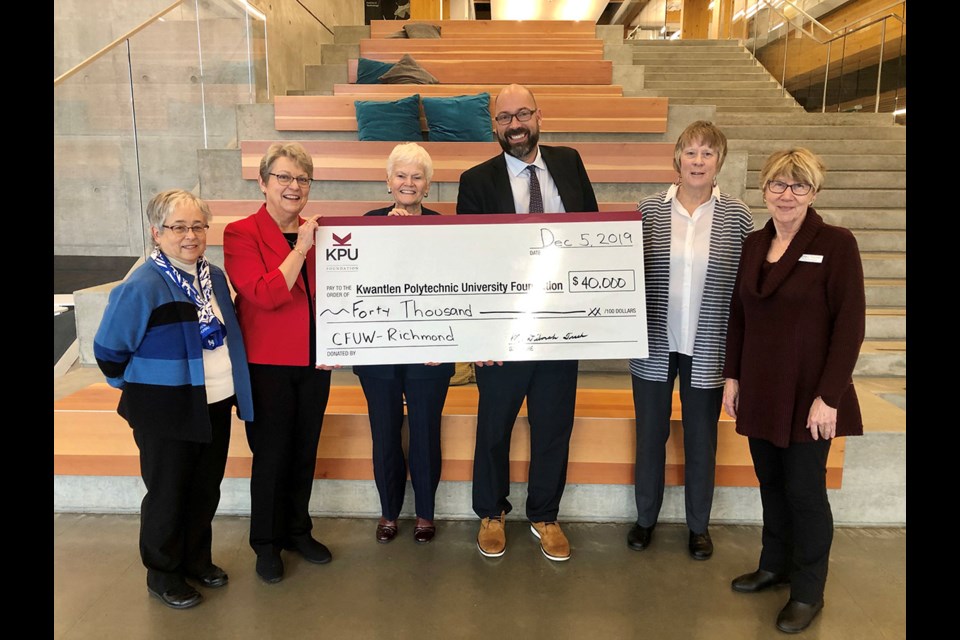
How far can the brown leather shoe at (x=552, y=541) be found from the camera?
6.79 feet

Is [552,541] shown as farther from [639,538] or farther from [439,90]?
[439,90]

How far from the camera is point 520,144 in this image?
1889mm

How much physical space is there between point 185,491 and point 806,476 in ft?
5.83

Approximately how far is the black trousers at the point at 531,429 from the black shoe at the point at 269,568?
68 cm

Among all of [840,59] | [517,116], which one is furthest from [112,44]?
[840,59]

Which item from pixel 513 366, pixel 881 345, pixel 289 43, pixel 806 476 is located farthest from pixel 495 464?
pixel 289 43

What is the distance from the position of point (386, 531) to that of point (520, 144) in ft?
4.64

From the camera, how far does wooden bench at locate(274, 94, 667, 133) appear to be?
4.07 metres

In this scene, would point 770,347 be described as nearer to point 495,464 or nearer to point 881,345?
point 495,464

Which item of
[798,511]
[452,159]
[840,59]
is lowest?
[798,511]

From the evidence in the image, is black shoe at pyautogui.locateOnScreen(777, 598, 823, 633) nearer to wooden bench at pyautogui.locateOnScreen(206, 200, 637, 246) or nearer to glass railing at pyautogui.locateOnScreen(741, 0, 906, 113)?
wooden bench at pyautogui.locateOnScreen(206, 200, 637, 246)

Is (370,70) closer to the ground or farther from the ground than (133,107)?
farther from the ground

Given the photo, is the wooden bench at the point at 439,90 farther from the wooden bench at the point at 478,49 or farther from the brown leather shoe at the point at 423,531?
the brown leather shoe at the point at 423,531

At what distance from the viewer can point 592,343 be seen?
6.23 feet
